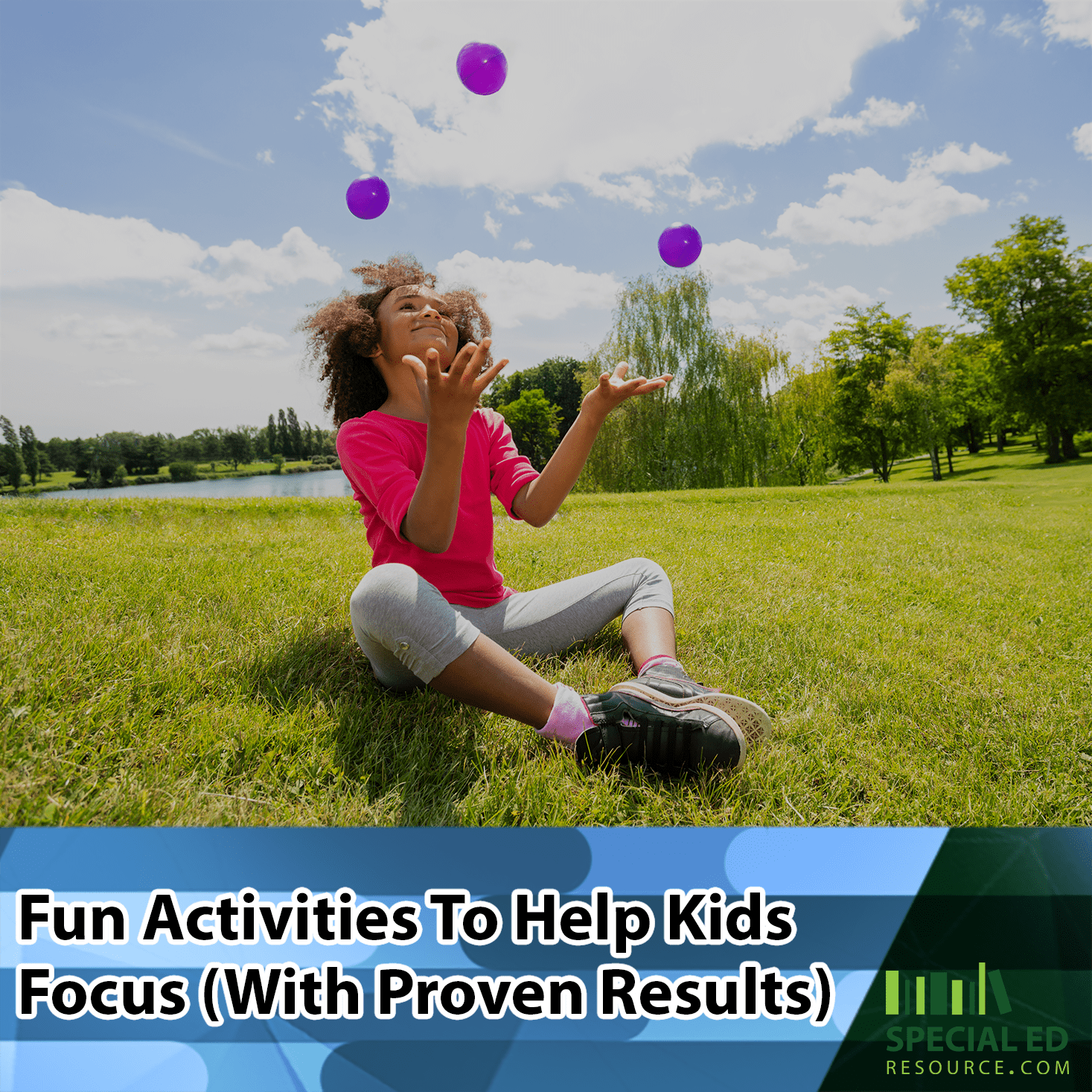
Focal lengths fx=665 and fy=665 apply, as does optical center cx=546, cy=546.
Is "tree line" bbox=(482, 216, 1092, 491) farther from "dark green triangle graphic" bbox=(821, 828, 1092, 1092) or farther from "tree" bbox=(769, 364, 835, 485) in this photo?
"dark green triangle graphic" bbox=(821, 828, 1092, 1092)

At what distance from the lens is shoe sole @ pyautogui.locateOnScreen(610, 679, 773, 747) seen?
1.71m

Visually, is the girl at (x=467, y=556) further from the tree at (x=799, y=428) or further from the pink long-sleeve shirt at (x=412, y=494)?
the tree at (x=799, y=428)

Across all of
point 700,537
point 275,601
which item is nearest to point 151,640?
point 275,601

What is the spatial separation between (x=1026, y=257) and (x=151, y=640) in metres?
33.5

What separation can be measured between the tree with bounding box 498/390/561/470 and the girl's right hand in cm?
3713

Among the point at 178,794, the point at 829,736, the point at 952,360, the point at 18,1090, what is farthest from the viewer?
the point at 952,360

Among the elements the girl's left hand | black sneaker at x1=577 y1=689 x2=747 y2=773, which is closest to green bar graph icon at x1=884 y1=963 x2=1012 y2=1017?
black sneaker at x1=577 y1=689 x2=747 y2=773

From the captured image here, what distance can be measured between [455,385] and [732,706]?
1085 millimetres

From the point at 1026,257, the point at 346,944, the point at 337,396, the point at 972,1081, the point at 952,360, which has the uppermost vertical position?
the point at 1026,257

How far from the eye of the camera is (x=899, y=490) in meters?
12.8

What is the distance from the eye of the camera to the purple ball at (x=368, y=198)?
3150 millimetres

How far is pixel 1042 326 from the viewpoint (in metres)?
26.1

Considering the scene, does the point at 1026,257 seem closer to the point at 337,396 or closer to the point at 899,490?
the point at 899,490

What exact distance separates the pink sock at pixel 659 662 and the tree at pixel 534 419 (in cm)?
3691
